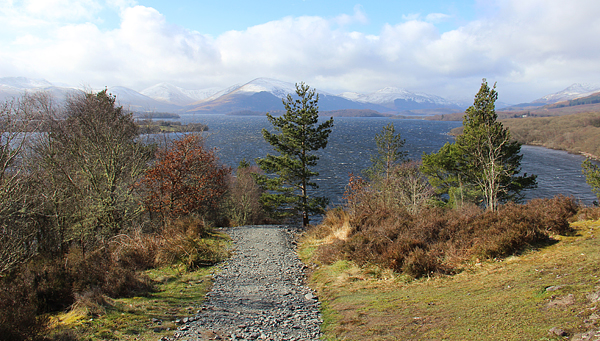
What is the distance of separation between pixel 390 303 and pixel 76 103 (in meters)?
28.2

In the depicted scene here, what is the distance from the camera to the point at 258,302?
8.44m

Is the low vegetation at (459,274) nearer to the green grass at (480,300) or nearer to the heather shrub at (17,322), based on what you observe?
the green grass at (480,300)

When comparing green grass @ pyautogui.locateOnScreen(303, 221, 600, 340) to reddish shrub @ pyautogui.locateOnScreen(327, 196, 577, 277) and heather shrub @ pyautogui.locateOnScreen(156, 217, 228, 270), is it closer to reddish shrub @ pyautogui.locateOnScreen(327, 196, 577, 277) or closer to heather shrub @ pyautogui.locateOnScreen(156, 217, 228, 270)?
reddish shrub @ pyautogui.locateOnScreen(327, 196, 577, 277)

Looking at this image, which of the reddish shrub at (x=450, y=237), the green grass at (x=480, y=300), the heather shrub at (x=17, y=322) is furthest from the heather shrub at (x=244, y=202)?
the heather shrub at (x=17, y=322)

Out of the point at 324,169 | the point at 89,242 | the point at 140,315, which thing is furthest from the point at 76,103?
the point at 324,169

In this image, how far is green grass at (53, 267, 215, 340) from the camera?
596 centimetres

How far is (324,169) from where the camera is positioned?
60.4 m

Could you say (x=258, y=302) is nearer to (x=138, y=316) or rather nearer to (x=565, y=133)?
(x=138, y=316)

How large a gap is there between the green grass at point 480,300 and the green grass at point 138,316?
3.32 metres

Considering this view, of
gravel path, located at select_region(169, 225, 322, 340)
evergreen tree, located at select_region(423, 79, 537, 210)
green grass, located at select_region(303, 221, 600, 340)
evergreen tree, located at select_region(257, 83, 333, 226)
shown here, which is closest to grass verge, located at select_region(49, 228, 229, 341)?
gravel path, located at select_region(169, 225, 322, 340)

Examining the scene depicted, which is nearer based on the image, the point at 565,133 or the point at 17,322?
the point at 17,322

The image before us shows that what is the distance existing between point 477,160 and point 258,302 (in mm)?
25831

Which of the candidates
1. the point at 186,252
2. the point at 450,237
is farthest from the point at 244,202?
the point at 450,237

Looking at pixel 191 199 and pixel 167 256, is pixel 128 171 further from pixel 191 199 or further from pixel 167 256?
pixel 167 256
